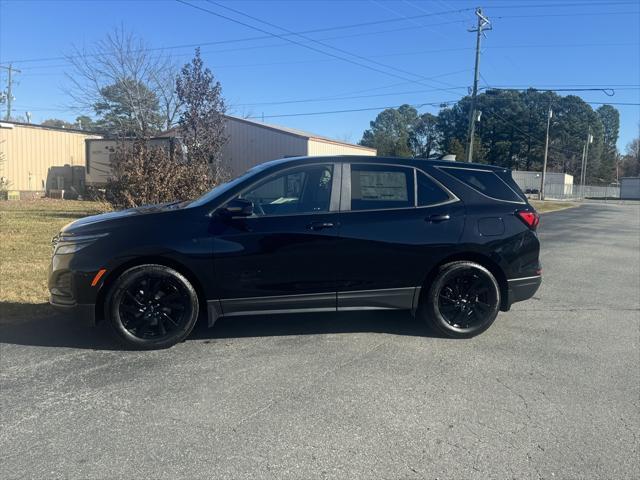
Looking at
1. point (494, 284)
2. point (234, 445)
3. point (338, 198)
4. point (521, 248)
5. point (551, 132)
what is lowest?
point (234, 445)

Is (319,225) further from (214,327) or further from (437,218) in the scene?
(214,327)

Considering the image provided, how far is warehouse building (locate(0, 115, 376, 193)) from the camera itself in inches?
1105

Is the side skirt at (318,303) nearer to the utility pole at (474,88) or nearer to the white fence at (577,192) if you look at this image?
the utility pole at (474,88)

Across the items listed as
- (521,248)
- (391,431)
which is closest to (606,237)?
(521,248)

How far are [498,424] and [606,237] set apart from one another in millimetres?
15014

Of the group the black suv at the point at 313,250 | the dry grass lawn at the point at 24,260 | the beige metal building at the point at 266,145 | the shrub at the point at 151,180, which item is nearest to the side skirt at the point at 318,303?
the black suv at the point at 313,250

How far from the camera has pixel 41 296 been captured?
636 cm

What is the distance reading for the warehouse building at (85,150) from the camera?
2806 cm

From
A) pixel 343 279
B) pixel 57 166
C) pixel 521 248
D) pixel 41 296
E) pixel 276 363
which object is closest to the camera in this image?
pixel 276 363

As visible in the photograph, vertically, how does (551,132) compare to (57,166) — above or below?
above

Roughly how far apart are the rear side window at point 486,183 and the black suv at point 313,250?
0.04ft

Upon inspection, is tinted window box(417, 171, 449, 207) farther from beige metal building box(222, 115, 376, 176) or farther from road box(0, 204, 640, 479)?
beige metal building box(222, 115, 376, 176)

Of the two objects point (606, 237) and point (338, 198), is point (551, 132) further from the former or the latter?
point (338, 198)

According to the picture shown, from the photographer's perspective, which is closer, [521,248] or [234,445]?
[234,445]
